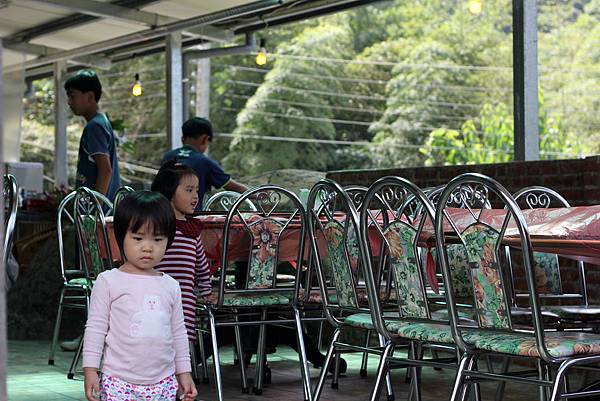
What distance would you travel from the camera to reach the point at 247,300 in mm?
4336

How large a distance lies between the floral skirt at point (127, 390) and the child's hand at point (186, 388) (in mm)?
60

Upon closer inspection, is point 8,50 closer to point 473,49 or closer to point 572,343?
point 572,343

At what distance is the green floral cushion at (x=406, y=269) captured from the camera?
3.15m

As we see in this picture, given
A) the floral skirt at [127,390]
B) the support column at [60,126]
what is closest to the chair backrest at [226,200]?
the floral skirt at [127,390]

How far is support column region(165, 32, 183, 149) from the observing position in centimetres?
1087

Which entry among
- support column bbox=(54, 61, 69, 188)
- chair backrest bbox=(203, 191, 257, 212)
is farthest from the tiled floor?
support column bbox=(54, 61, 69, 188)

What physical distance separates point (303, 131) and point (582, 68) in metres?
9.70

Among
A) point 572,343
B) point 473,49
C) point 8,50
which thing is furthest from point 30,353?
point 473,49

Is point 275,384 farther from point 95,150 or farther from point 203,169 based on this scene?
point 95,150

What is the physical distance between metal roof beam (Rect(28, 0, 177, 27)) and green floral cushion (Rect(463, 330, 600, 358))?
745 cm

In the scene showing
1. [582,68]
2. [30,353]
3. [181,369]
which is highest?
[582,68]

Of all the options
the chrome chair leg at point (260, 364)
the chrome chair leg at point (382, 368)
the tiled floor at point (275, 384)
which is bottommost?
the tiled floor at point (275, 384)

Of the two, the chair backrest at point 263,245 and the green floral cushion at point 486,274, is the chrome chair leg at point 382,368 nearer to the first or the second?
the green floral cushion at point 486,274

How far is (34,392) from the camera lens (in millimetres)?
4871
